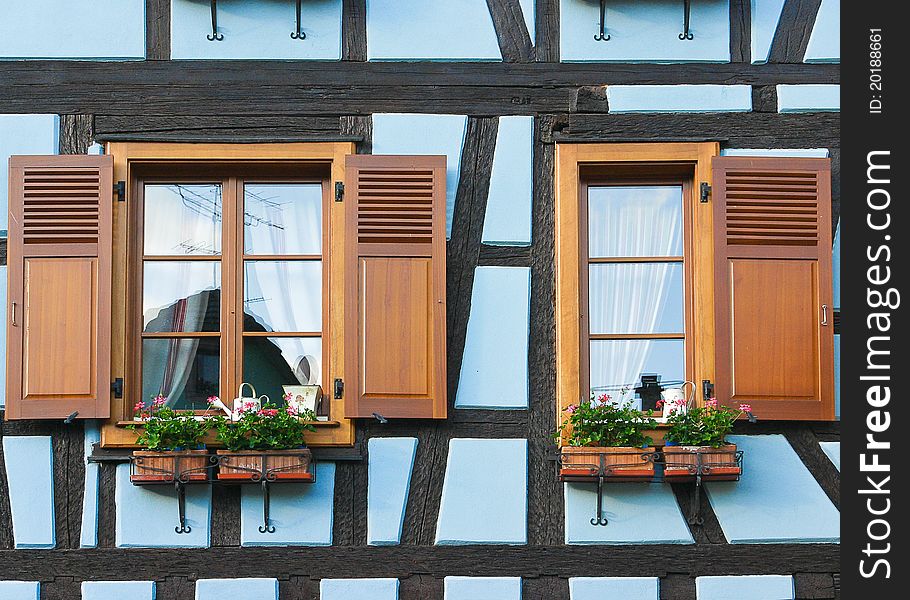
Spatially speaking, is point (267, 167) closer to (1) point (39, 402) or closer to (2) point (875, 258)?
(1) point (39, 402)

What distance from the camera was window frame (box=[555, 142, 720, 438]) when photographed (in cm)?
659

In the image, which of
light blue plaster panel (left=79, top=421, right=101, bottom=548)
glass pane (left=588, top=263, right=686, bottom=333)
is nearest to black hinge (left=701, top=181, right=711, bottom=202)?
glass pane (left=588, top=263, right=686, bottom=333)

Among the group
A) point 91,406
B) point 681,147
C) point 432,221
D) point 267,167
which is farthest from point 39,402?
point 681,147

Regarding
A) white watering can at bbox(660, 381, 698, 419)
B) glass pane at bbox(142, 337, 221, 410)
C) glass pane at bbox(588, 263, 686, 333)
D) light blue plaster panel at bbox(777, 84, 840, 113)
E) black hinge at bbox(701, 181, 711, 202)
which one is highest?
light blue plaster panel at bbox(777, 84, 840, 113)

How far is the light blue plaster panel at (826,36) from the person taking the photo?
6.84m

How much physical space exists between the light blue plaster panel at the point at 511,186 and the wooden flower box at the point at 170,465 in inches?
63.8

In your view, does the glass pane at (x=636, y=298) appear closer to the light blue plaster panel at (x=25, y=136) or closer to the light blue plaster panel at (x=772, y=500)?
the light blue plaster panel at (x=772, y=500)

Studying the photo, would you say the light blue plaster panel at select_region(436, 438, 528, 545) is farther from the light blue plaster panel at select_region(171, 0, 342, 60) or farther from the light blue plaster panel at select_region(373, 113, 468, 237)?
the light blue plaster panel at select_region(171, 0, 342, 60)

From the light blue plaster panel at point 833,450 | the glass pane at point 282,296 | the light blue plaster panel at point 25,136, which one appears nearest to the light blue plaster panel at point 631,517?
the light blue plaster panel at point 833,450

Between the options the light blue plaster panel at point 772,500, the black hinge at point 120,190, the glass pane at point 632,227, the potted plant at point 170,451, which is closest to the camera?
the potted plant at point 170,451

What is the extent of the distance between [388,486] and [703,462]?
139 cm

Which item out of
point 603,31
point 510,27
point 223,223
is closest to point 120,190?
point 223,223

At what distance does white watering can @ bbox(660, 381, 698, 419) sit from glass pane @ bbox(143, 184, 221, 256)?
2164mm

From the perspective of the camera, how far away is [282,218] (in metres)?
6.82
